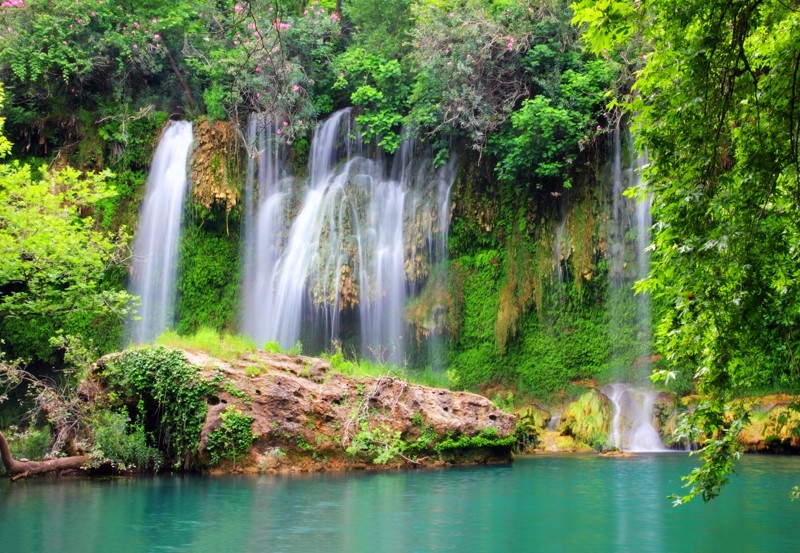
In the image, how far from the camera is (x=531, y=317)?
22.8 m

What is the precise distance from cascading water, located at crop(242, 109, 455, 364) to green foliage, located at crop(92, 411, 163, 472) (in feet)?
25.3

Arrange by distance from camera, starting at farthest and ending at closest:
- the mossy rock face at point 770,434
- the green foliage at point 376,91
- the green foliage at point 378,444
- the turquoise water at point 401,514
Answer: the green foliage at point 376,91 < the mossy rock face at point 770,434 < the green foliage at point 378,444 < the turquoise water at point 401,514

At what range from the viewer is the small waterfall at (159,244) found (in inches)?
909

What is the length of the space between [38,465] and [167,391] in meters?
2.59

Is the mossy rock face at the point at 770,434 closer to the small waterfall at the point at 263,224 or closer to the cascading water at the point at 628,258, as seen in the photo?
the cascading water at the point at 628,258

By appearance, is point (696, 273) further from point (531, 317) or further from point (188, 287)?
point (188, 287)

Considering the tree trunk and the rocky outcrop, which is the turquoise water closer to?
the tree trunk

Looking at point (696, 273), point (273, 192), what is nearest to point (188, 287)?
point (273, 192)

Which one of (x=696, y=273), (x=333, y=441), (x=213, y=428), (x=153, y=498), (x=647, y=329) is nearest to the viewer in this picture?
(x=696, y=273)

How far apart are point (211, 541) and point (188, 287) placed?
53.3ft

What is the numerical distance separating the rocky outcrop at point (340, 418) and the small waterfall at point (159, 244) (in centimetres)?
856

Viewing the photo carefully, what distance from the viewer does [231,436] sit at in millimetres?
13930

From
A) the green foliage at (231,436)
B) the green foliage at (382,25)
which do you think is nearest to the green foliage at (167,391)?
the green foliage at (231,436)

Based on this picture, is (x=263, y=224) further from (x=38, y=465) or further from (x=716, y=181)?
(x=716, y=181)
